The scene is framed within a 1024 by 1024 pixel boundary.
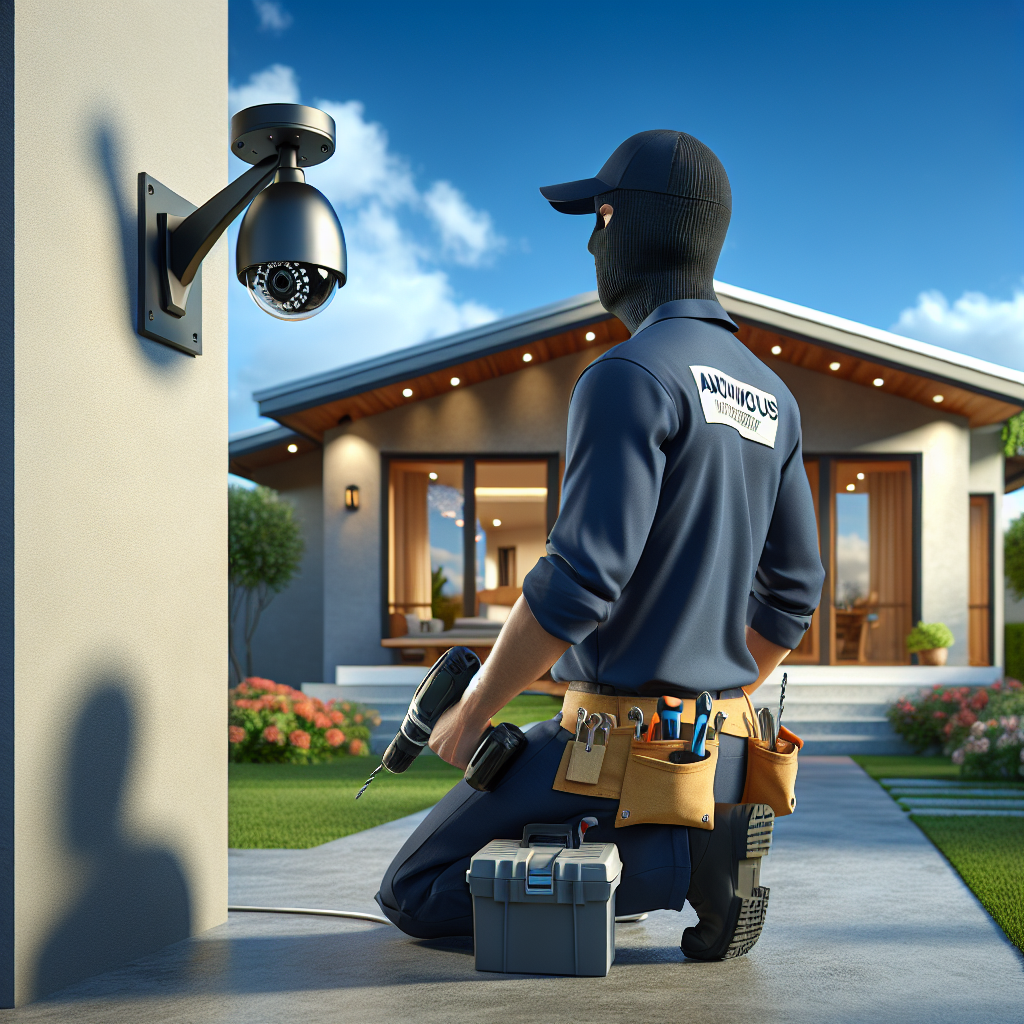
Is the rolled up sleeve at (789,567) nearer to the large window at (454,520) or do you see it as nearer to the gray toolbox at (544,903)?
the gray toolbox at (544,903)

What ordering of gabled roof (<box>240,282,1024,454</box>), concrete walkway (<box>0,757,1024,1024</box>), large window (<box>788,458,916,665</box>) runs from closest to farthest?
1. concrete walkway (<box>0,757,1024,1024</box>)
2. gabled roof (<box>240,282,1024,454</box>)
3. large window (<box>788,458,916,665</box>)

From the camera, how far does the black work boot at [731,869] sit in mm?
2041

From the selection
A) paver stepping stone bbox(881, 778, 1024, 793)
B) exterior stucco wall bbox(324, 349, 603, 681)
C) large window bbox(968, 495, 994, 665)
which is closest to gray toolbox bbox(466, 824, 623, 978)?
paver stepping stone bbox(881, 778, 1024, 793)

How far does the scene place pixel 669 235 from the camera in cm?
224

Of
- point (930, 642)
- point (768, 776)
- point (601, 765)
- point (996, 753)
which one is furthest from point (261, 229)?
point (930, 642)

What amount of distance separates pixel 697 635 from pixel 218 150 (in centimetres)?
174

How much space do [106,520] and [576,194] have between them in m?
1.18

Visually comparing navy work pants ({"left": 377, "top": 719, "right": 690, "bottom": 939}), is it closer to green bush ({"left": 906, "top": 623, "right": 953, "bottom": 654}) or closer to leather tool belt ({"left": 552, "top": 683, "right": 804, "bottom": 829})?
leather tool belt ({"left": 552, "top": 683, "right": 804, "bottom": 829})

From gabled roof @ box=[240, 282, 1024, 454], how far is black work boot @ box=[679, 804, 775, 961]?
29.8 feet

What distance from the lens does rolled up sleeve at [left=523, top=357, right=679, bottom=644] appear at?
1.90m

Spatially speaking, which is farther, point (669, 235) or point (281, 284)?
point (281, 284)

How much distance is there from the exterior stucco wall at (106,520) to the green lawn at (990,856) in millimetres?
1953

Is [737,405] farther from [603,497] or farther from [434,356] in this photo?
[434,356]

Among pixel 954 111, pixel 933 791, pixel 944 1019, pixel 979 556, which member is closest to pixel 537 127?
pixel 954 111
